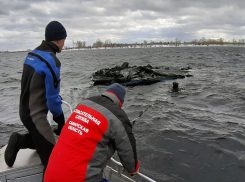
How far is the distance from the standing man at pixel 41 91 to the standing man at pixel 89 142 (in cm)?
66

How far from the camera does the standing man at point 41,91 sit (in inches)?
101

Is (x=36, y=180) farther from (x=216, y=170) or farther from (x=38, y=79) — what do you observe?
(x=216, y=170)

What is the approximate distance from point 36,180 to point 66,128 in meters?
1.49

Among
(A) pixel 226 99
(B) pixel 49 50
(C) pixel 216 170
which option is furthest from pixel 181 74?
(B) pixel 49 50

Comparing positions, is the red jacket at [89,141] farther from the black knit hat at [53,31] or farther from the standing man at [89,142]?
the black knit hat at [53,31]

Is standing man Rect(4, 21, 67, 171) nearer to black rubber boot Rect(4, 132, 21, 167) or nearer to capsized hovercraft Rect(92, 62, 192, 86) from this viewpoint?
black rubber boot Rect(4, 132, 21, 167)

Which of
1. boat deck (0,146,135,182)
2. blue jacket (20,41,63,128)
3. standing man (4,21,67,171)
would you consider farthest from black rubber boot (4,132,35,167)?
blue jacket (20,41,63,128)

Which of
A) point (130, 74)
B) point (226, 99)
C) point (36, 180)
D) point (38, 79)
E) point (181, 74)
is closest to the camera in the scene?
point (38, 79)

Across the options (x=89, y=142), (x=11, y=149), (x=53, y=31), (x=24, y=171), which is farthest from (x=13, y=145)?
(x=53, y=31)

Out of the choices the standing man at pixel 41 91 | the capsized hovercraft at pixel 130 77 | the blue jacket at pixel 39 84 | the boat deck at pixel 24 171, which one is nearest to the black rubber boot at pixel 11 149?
the standing man at pixel 41 91

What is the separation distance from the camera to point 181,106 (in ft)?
34.3

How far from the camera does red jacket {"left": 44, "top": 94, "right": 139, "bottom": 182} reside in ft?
6.56

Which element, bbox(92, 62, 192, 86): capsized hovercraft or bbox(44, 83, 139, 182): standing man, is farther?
bbox(92, 62, 192, 86): capsized hovercraft

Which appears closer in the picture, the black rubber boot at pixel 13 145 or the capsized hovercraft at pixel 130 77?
the black rubber boot at pixel 13 145
